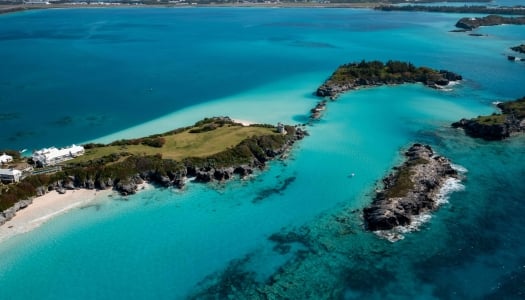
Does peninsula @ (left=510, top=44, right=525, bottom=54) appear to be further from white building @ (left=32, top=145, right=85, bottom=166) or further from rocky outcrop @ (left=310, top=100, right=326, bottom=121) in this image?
white building @ (left=32, top=145, right=85, bottom=166)

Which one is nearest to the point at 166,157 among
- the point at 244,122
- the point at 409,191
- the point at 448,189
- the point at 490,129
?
the point at 244,122

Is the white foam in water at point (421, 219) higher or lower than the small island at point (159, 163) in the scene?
→ lower

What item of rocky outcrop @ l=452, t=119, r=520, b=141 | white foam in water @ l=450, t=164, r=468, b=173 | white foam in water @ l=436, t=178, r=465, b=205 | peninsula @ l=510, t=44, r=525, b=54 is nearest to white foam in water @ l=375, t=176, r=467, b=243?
white foam in water @ l=436, t=178, r=465, b=205

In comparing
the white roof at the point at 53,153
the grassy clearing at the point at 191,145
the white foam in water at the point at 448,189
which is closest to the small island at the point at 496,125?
the white foam in water at the point at 448,189

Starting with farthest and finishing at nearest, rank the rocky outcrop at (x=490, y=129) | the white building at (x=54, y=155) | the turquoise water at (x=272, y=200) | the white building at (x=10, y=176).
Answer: the rocky outcrop at (x=490, y=129)
the white building at (x=54, y=155)
the white building at (x=10, y=176)
the turquoise water at (x=272, y=200)

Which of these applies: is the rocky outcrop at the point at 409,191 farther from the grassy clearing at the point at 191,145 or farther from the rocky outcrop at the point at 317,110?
the rocky outcrop at the point at 317,110

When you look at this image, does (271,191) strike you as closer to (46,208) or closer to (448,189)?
(448,189)
